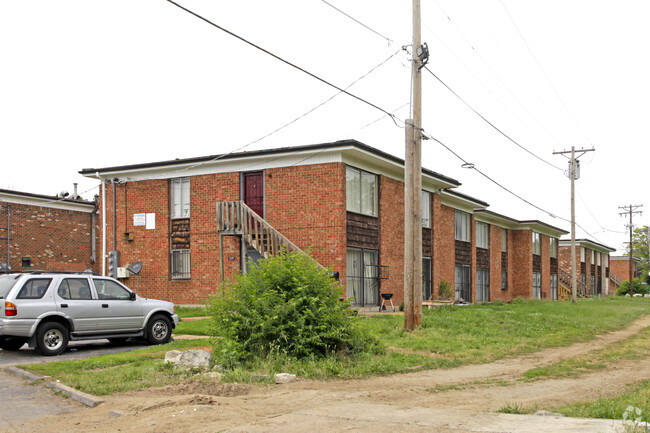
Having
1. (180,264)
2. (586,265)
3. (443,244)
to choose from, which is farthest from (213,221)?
(586,265)

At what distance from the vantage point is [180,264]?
26.7 metres


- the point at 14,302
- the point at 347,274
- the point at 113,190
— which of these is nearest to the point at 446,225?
the point at 347,274

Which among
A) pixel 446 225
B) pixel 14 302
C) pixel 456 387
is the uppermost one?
pixel 446 225

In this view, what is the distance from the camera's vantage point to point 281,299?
11.8 meters

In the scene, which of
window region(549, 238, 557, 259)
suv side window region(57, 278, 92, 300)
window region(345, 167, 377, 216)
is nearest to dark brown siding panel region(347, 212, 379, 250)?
window region(345, 167, 377, 216)

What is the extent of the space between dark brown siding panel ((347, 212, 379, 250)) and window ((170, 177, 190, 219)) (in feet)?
22.9

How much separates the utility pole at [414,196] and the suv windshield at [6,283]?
889 centimetres

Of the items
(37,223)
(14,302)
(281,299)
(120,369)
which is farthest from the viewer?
(37,223)

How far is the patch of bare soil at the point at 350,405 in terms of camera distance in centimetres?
680

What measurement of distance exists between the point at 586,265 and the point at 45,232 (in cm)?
5223

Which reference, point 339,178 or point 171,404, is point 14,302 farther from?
point 339,178

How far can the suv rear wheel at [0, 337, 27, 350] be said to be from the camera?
44.6 feet

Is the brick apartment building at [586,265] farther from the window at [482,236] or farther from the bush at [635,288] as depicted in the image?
the window at [482,236]

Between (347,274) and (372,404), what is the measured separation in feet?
52.4
